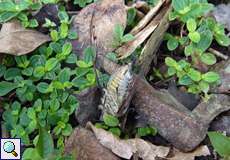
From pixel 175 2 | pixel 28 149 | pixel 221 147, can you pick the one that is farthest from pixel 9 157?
pixel 175 2

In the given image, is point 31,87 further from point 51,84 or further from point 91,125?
point 91,125

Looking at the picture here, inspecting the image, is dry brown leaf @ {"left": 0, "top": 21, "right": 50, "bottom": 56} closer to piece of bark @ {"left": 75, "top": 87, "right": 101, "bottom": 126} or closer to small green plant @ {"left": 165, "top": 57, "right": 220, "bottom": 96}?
piece of bark @ {"left": 75, "top": 87, "right": 101, "bottom": 126}

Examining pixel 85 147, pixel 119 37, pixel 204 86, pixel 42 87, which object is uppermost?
pixel 119 37

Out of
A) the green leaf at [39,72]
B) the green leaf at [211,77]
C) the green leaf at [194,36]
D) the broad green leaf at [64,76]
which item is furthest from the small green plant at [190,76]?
the green leaf at [39,72]

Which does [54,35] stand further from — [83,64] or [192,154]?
[192,154]

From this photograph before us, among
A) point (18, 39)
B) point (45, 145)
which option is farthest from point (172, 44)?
point (45, 145)

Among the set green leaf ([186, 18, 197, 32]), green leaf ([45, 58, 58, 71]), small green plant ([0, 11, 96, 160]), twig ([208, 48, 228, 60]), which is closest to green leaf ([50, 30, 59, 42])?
small green plant ([0, 11, 96, 160])
